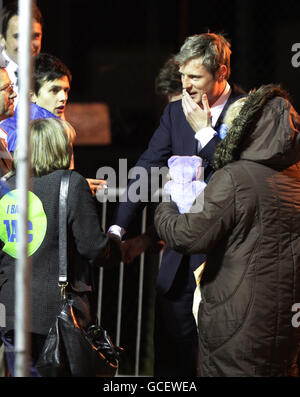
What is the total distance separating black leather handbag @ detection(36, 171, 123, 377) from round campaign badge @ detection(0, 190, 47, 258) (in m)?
0.11

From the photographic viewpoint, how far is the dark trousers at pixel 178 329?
3.94m

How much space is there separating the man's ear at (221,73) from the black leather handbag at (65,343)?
122 cm

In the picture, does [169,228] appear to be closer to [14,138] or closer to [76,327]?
[76,327]

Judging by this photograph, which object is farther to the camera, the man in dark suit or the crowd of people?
the man in dark suit

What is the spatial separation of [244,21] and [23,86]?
5.77 meters

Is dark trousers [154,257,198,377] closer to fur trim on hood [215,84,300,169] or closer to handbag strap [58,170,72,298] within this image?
handbag strap [58,170,72,298]

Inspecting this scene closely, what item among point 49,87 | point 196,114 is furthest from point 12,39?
point 196,114

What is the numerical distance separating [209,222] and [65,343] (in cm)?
92

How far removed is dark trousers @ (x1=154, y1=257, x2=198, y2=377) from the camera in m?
3.94

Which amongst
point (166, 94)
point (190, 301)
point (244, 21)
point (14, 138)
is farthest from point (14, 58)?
point (244, 21)

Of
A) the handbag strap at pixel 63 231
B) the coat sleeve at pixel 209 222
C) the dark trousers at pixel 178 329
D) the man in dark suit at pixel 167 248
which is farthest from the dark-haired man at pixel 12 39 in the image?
the coat sleeve at pixel 209 222

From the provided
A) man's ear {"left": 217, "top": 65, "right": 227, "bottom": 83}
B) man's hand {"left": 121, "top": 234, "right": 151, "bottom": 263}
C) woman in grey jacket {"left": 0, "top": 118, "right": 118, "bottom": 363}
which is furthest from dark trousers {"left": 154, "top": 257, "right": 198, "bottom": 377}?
man's ear {"left": 217, "top": 65, "right": 227, "bottom": 83}

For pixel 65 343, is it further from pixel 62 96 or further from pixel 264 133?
pixel 62 96

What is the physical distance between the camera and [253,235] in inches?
123
